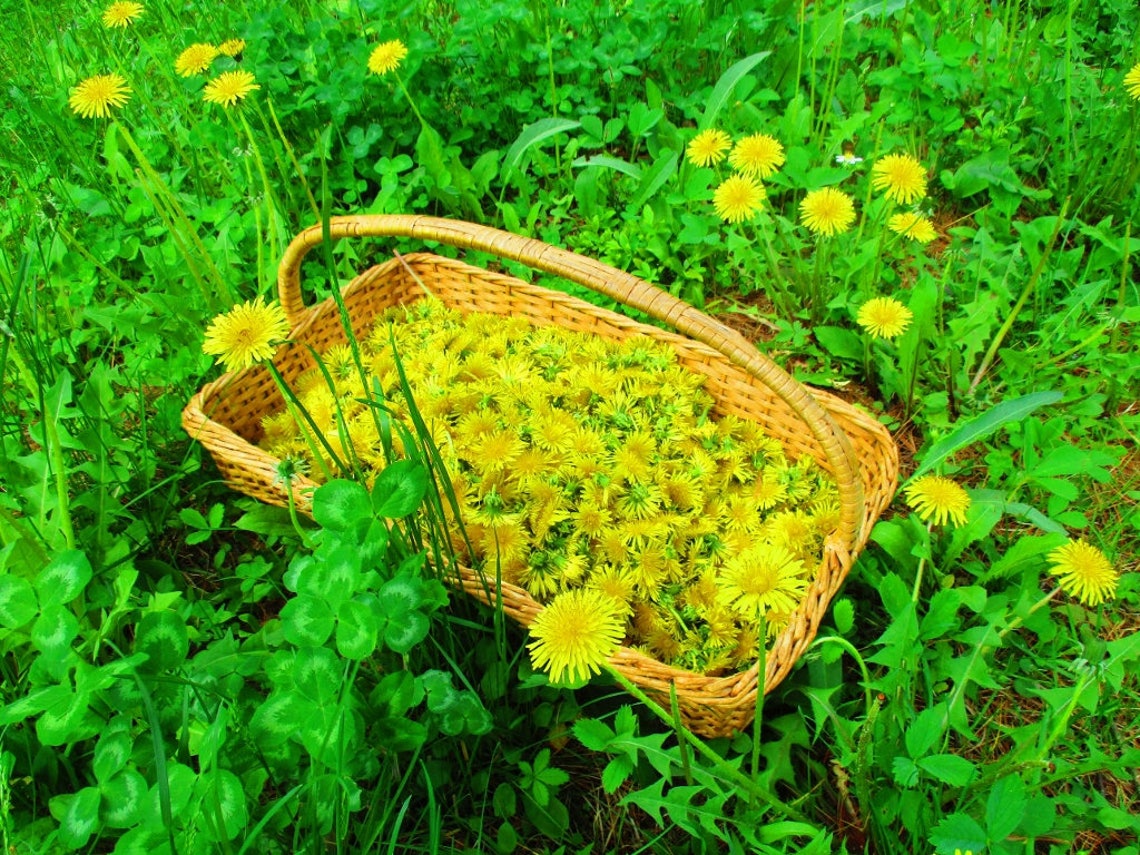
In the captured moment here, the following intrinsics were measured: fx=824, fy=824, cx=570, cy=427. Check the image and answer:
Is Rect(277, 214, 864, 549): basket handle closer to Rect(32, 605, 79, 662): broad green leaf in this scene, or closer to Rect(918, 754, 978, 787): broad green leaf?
Rect(918, 754, 978, 787): broad green leaf

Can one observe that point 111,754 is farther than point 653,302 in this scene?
No

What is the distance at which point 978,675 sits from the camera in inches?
56.7

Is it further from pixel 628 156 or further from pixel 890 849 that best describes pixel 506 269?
pixel 890 849

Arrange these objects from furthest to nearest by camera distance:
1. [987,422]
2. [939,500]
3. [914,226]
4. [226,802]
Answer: [914,226]
[987,422]
[939,500]
[226,802]

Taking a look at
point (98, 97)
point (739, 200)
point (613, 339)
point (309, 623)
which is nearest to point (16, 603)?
point (309, 623)

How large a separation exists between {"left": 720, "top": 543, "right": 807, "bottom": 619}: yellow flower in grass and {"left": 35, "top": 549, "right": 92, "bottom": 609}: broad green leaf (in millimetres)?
963

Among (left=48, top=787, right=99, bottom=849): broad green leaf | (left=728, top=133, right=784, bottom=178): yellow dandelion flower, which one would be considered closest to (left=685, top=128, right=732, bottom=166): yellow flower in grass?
(left=728, top=133, right=784, bottom=178): yellow dandelion flower

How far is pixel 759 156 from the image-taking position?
1.81 m

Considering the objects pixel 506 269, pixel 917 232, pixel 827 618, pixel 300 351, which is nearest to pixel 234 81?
pixel 300 351

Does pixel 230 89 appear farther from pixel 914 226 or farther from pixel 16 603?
pixel 914 226

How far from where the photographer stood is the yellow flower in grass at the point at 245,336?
1.46 metres

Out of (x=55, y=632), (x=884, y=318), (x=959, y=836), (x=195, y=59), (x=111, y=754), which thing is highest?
(x=195, y=59)

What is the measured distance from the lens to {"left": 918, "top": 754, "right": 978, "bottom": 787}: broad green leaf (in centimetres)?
115

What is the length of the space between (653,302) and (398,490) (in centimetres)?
58
